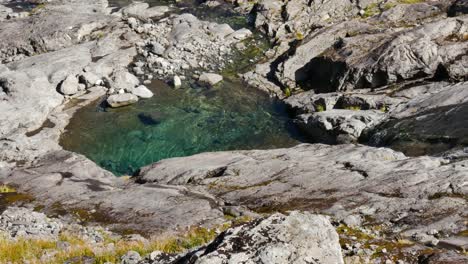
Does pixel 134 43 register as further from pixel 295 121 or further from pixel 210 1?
pixel 295 121

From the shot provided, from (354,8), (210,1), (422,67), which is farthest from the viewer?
(210,1)

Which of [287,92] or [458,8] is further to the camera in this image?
[458,8]

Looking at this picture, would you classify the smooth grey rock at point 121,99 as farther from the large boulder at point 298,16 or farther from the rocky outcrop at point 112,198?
the large boulder at point 298,16

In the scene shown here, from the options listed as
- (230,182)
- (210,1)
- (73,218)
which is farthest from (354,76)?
(210,1)

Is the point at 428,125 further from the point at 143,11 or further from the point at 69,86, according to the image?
the point at 143,11

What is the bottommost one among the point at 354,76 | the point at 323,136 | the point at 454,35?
the point at 323,136

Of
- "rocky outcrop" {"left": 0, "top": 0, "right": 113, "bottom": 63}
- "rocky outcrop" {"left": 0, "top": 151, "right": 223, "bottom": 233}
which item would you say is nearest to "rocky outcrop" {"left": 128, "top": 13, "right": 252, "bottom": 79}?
"rocky outcrop" {"left": 0, "top": 0, "right": 113, "bottom": 63}

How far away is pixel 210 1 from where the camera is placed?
74.4 m

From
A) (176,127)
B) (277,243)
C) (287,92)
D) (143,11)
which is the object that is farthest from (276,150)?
(143,11)

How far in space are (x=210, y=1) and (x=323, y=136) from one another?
146 feet

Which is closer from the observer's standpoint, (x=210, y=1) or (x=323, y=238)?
(x=323, y=238)

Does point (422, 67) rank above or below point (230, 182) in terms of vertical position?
above

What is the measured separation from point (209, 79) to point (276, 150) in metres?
19.5

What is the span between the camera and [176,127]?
41469mm
